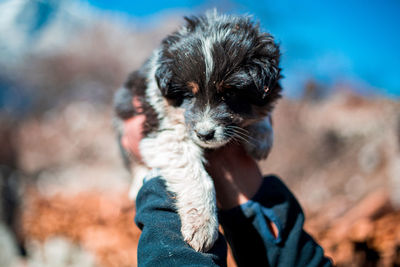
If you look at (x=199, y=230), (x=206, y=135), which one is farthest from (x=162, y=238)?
(x=206, y=135)

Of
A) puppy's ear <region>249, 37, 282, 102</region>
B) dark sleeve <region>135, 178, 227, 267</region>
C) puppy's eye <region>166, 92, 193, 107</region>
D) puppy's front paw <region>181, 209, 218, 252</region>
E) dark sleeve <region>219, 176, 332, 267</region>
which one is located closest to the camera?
dark sleeve <region>135, 178, 227, 267</region>

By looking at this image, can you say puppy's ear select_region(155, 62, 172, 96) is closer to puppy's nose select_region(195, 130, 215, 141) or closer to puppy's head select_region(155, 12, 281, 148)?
puppy's head select_region(155, 12, 281, 148)

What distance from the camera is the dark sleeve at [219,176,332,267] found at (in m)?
1.83

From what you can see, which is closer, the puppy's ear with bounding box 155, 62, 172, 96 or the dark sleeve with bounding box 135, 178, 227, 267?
the dark sleeve with bounding box 135, 178, 227, 267

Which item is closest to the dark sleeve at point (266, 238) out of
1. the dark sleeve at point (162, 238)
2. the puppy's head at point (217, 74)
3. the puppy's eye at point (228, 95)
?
the dark sleeve at point (162, 238)

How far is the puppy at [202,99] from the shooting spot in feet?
6.12

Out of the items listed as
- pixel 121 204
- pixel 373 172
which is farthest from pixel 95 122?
pixel 373 172

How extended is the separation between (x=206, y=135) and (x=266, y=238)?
2.50 feet

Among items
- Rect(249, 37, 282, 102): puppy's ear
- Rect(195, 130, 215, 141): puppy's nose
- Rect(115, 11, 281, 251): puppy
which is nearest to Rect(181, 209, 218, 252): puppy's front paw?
Rect(115, 11, 281, 251): puppy

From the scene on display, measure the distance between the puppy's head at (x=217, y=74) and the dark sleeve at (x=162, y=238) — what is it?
19.9 inches

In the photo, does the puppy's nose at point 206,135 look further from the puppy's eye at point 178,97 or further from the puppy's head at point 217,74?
the puppy's eye at point 178,97

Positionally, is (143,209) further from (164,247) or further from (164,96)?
(164,96)

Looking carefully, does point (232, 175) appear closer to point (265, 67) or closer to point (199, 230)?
point (199, 230)

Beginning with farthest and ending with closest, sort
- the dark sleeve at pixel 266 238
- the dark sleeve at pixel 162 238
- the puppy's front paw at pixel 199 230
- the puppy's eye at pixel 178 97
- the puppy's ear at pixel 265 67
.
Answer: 1. the puppy's eye at pixel 178 97
2. the puppy's ear at pixel 265 67
3. the dark sleeve at pixel 266 238
4. the puppy's front paw at pixel 199 230
5. the dark sleeve at pixel 162 238
